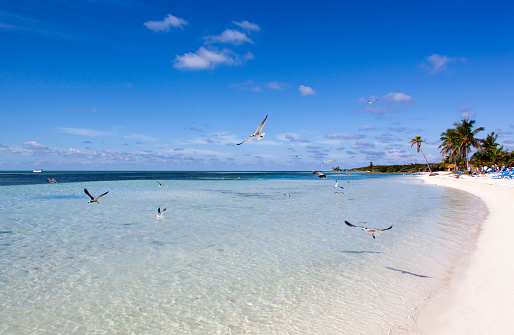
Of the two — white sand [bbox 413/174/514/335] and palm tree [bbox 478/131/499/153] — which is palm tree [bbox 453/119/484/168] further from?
white sand [bbox 413/174/514/335]

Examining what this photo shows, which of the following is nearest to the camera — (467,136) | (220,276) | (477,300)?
(477,300)

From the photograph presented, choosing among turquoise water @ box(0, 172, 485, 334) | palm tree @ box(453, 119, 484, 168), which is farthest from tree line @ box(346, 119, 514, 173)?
turquoise water @ box(0, 172, 485, 334)

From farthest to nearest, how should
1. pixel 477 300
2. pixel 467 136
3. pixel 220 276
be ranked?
pixel 467 136 → pixel 220 276 → pixel 477 300

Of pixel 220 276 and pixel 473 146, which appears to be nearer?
pixel 220 276

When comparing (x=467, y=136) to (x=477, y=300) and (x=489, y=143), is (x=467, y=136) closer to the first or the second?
(x=489, y=143)

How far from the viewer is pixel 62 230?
47.8 ft

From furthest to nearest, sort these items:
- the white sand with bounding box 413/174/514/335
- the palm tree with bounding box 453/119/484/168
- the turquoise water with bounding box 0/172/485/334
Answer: the palm tree with bounding box 453/119/484/168 < the turquoise water with bounding box 0/172/485/334 < the white sand with bounding box 413/174/514/335

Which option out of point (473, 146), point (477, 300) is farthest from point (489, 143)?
point (477, 300)

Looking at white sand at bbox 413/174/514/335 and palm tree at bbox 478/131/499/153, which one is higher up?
palm tree at bbox 478/131/499/153

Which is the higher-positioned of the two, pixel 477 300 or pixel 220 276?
pixel 477 300

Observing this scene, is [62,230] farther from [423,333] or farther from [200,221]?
[423,333]

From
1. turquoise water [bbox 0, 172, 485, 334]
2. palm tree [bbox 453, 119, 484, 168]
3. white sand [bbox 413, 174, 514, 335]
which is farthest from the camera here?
palm tree [bbox 453, 119, 484, 168]

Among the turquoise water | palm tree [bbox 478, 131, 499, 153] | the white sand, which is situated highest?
palm tree [bbox 478, 131, 499, 153]

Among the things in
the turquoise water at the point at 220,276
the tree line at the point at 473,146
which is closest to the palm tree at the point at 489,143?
the tree line at the point at 473,146
